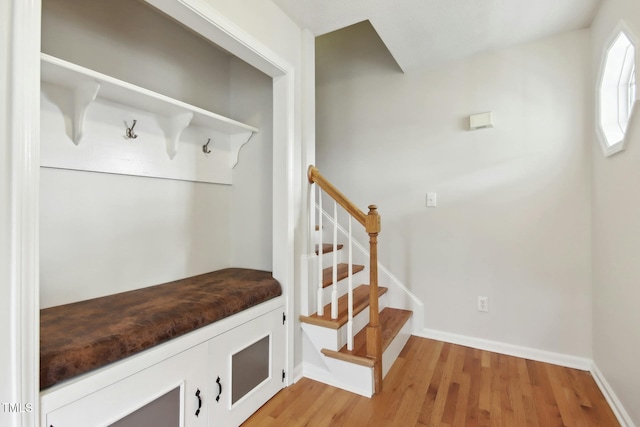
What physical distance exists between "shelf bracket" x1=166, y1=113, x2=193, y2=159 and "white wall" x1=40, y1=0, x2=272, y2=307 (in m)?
0.20

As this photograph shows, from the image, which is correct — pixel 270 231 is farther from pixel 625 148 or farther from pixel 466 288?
pixel 625 148

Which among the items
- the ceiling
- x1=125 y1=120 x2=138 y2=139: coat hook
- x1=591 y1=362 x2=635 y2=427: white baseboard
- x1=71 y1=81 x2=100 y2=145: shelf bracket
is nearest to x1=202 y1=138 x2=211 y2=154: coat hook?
x1=125 y1=120 x2=138 y2=139: coat hook

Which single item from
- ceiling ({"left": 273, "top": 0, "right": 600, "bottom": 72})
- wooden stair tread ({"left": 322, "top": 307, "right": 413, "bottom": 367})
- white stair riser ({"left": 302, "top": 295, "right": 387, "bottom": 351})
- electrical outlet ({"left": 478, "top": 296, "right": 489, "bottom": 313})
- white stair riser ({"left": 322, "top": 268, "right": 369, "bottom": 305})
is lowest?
wooden stair tread ({"left": 322, "top": 307, "right": 413, "bottom": 367})

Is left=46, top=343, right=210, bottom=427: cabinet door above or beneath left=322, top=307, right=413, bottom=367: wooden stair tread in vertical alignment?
above

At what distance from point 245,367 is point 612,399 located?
1.95 meters

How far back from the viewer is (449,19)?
186 centimetres

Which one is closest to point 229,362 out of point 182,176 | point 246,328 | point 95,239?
point 246,328

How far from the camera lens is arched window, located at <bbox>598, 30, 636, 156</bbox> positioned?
5.34 feet

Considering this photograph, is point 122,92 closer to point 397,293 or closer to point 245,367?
point 245,367

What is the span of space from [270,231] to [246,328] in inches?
26.6

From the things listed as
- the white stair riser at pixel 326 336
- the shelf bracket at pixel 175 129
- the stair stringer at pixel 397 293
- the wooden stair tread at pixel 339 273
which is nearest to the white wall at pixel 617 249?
the stair stringer at pixel 397 293

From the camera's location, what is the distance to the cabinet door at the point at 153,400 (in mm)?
901

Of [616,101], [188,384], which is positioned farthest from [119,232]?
[616,101]

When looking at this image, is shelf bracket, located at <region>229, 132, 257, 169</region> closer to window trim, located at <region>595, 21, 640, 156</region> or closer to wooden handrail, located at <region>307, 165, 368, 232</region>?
wooden handrail, located at <region>307, 165, 368, 232</region>
